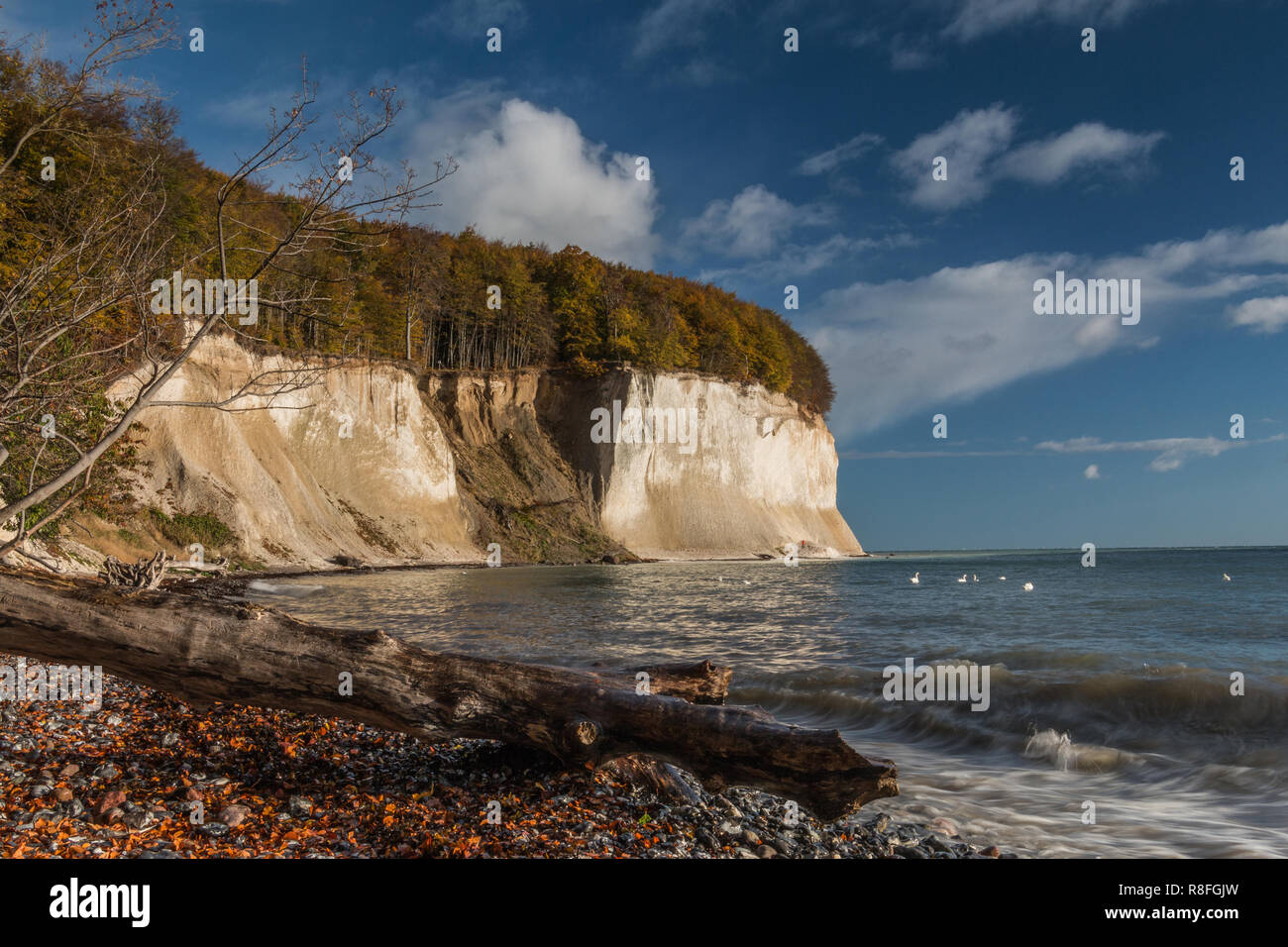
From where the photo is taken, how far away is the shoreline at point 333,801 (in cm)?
416

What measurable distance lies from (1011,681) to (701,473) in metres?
54.3

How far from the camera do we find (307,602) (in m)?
19.5

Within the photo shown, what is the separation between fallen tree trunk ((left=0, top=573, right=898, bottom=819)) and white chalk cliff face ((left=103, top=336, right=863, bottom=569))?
2.96m

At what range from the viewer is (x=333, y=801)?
15.8 ft

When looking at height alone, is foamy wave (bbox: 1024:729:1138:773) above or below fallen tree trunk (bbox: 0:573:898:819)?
below

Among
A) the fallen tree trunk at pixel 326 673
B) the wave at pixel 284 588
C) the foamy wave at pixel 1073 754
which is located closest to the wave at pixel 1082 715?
the foamy wave at pixel 1073 754

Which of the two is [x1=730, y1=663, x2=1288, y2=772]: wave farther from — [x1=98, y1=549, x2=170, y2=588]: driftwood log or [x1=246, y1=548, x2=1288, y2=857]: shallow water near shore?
[x1=98, y1=549, x2=170, y2=588]: driftwood log

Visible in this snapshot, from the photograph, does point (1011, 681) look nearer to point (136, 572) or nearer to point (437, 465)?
point (136, 572)

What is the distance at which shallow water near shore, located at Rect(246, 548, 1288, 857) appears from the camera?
6211 millimetres

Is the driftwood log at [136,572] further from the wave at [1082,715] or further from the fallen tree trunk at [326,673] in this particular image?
the wave at [1082,715]

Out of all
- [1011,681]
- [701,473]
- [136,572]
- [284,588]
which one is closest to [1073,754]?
[1011,681]

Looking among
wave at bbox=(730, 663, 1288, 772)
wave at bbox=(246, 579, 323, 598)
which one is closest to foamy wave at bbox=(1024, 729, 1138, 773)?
wave at bbox=(730, 663, 1288, 772)
